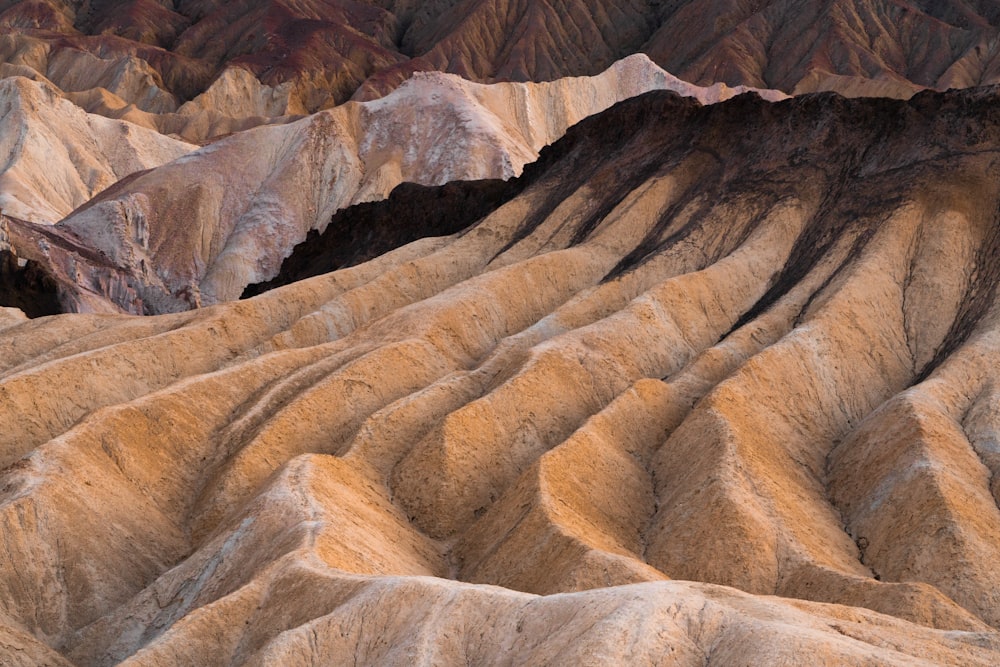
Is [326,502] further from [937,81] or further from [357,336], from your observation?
[937,81]

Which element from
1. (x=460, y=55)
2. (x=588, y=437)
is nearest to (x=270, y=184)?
(x=588, y=437)

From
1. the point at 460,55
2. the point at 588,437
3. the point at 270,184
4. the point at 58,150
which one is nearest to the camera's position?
the point at 588,437

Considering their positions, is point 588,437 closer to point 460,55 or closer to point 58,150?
point 58,150

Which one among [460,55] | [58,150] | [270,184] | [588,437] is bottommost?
[588,437]

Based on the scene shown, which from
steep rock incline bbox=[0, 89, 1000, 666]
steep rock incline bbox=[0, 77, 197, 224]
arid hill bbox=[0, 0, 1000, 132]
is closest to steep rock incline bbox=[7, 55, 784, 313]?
steep rock incline bbox=[0, 77, 197, 224]

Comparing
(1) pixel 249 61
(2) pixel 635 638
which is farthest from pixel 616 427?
(1) pixel 249 61

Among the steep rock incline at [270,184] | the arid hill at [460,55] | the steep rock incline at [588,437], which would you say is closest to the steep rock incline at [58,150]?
the steep rock incline at [270,184]

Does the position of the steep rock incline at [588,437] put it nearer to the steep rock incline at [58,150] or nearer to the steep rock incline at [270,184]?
the steep rock incline at [270,184]
